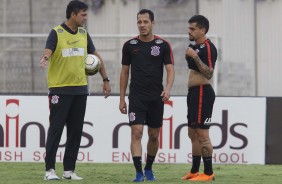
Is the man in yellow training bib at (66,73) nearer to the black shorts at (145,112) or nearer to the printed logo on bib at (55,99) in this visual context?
the printed logo on bib at (55,99)

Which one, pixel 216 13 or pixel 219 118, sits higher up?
pixel 216 13

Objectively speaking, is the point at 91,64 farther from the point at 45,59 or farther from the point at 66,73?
the point at 45,59

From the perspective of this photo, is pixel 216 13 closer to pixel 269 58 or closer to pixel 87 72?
pixel 269 58

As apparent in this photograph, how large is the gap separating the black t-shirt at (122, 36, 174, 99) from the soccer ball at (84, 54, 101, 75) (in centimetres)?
38

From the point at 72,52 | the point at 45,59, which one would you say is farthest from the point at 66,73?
the point at 45,59

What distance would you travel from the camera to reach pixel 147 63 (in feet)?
43.6

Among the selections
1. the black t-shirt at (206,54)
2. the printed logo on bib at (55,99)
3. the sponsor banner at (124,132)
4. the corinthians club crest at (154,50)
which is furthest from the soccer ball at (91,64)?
the sponsor banner at (124,132)

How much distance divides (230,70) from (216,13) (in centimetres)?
171

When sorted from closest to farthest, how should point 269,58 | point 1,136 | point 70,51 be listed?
point 70,51
point 1,136
point 269,58

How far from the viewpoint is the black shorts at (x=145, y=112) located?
13250mm

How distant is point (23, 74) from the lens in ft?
67.4

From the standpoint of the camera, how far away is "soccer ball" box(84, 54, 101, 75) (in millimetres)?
13422

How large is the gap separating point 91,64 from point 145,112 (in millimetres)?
886

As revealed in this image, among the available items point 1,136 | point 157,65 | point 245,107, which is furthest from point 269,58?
point 157,65
